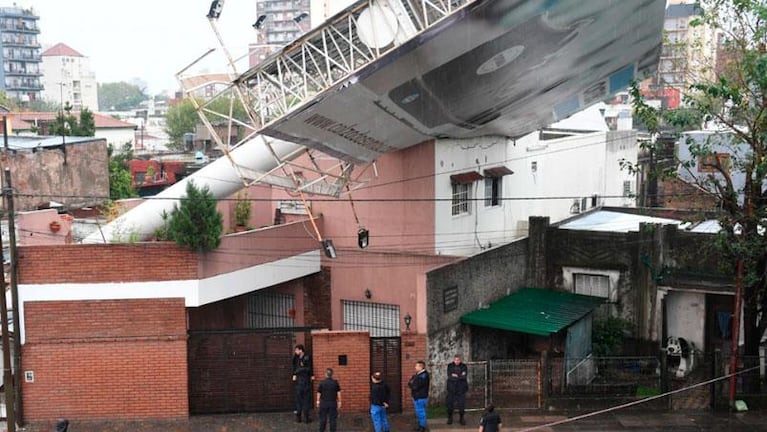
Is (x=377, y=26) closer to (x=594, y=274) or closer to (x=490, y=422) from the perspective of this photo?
(x=490, y=422)

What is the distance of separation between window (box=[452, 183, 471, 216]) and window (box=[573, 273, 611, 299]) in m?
4.13

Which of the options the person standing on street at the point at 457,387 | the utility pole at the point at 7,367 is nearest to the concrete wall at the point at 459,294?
the person standing on street at the point at 457,387

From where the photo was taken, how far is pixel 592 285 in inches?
920

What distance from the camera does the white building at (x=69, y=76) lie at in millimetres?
128625

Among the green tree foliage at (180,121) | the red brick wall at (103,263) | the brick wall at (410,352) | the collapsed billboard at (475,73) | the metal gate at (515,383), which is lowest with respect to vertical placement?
the metal gate at (515,383)

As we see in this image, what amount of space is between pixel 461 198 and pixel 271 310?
625 cm

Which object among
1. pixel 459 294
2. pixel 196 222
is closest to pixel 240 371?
pixel 196 222

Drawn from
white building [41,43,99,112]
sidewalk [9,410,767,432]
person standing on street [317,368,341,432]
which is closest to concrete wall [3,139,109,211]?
sidewalk [9,410,767,432]

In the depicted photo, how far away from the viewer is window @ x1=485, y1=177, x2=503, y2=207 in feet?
78.2

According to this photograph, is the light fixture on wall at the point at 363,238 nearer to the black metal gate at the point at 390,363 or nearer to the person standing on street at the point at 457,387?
the black metal gate at the point at 390,363

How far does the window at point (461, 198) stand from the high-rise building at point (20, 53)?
383 ft

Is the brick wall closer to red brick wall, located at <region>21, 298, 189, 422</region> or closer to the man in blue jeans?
the man in blue jeans

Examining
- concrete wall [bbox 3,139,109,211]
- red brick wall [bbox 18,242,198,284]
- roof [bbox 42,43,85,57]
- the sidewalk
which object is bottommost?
the sidewalk

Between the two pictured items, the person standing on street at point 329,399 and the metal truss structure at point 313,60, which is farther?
the person standing on street at point 329,399
